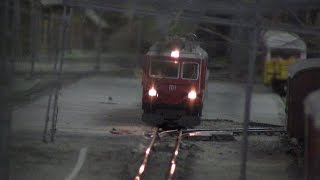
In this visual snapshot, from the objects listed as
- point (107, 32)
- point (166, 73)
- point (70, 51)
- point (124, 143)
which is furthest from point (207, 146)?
point (107, 32)

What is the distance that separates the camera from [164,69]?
1952 cm

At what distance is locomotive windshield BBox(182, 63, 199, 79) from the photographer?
19234mm

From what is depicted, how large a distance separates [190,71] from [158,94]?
1033 millimetres

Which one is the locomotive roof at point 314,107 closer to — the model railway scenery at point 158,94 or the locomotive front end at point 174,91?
Result: the model railway scenery at point 158,94

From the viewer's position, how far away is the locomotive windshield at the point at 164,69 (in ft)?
63.1

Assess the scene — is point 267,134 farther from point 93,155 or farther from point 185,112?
point 93,155

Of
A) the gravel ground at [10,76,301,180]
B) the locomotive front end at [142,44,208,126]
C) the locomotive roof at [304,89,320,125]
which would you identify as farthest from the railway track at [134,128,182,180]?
the locomotive roof at [304,89,320,125]

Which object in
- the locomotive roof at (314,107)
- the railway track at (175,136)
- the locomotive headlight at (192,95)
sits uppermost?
the locomotive roof at (314,107)

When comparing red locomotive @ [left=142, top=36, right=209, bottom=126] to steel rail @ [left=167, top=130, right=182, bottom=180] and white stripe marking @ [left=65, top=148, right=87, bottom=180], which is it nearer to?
steel rail @ [left=167, top=130, right=182, bottom=180]

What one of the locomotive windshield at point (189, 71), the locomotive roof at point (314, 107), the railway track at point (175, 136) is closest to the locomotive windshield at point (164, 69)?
the locomotive windshield at point (189, 71)

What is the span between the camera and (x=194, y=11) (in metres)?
8.67

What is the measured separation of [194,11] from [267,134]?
11436 mm

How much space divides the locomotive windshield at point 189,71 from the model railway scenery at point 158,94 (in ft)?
0.10

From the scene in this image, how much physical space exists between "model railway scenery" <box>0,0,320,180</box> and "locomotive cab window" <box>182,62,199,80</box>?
0.03 m
